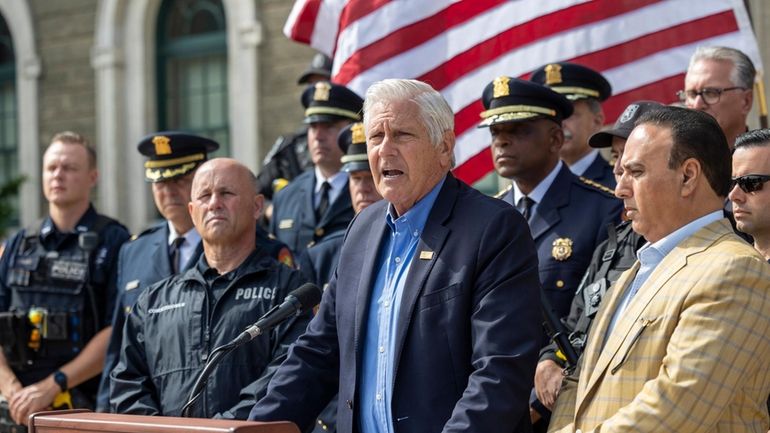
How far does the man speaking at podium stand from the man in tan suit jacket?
237mm

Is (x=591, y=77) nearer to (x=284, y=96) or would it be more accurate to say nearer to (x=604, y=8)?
(x=604, y=8)

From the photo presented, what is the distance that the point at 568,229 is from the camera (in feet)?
15.5

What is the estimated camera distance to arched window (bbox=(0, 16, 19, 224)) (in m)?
13.9

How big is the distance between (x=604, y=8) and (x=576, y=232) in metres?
1.88

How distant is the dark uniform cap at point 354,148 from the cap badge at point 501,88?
62 centimetres

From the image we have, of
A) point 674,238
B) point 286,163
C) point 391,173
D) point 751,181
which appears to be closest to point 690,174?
point 674,238

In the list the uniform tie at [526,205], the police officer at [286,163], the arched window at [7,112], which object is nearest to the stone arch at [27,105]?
the arched window at [7,112]

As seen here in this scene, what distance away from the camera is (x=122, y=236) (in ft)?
20.6

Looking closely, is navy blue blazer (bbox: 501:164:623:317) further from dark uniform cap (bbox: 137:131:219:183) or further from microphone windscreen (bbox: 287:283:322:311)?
dark uniform cap (bbox: 137:131:219:183)

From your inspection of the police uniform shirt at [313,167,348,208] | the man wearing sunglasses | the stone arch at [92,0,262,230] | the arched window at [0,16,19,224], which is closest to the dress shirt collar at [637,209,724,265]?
the man wearing sunglasses

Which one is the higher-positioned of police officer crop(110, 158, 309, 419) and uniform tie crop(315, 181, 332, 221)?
uniform tie crop(315, 181, 332, 221)

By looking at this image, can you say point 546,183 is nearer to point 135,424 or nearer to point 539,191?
point 539,191

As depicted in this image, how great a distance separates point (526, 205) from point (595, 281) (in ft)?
2.64

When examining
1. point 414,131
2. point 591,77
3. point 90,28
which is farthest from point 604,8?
point 90,28
